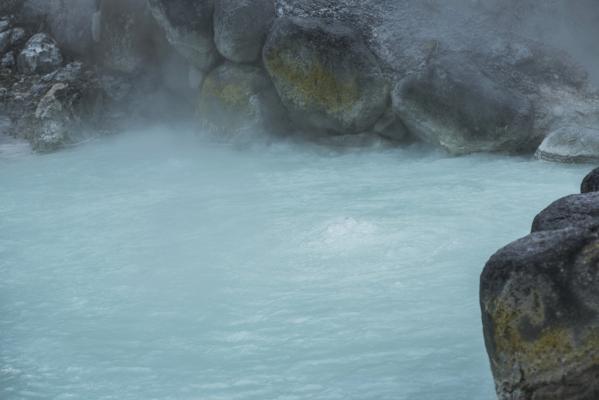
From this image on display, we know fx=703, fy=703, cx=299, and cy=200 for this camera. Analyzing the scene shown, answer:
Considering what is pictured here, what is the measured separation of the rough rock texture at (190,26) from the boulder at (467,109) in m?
2.75

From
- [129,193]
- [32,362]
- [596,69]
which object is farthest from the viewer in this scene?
[596,69]

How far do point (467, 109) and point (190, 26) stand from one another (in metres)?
3.66

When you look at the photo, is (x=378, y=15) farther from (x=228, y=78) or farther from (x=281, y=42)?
(x=228, y=78)

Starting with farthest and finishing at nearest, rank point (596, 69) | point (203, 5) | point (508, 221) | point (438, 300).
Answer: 1. point (203, 5)
2. point (596, 69)
3. point (508, 221)
4. point (438, 300)

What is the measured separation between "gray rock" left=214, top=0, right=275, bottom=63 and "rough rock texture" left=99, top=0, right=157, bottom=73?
5.62 feet

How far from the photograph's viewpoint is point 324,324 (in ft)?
14.2

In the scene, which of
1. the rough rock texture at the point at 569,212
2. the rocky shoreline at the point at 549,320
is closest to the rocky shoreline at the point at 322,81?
the rough rock texture at the point at 569,212

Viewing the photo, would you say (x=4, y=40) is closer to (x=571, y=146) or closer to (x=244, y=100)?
(x=244, y=100)

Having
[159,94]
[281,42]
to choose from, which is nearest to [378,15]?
[281,42]

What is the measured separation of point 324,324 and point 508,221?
2.15 meters

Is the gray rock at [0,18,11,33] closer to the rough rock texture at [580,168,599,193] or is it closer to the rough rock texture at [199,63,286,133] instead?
the rough rock texture at [199,63,286,133]

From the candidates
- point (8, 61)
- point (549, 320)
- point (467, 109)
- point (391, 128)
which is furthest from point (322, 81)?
point (8, 61)

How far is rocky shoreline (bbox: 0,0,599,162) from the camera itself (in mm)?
7570

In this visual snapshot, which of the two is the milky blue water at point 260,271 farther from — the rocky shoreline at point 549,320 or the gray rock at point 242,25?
the gray rock at point 242,25
